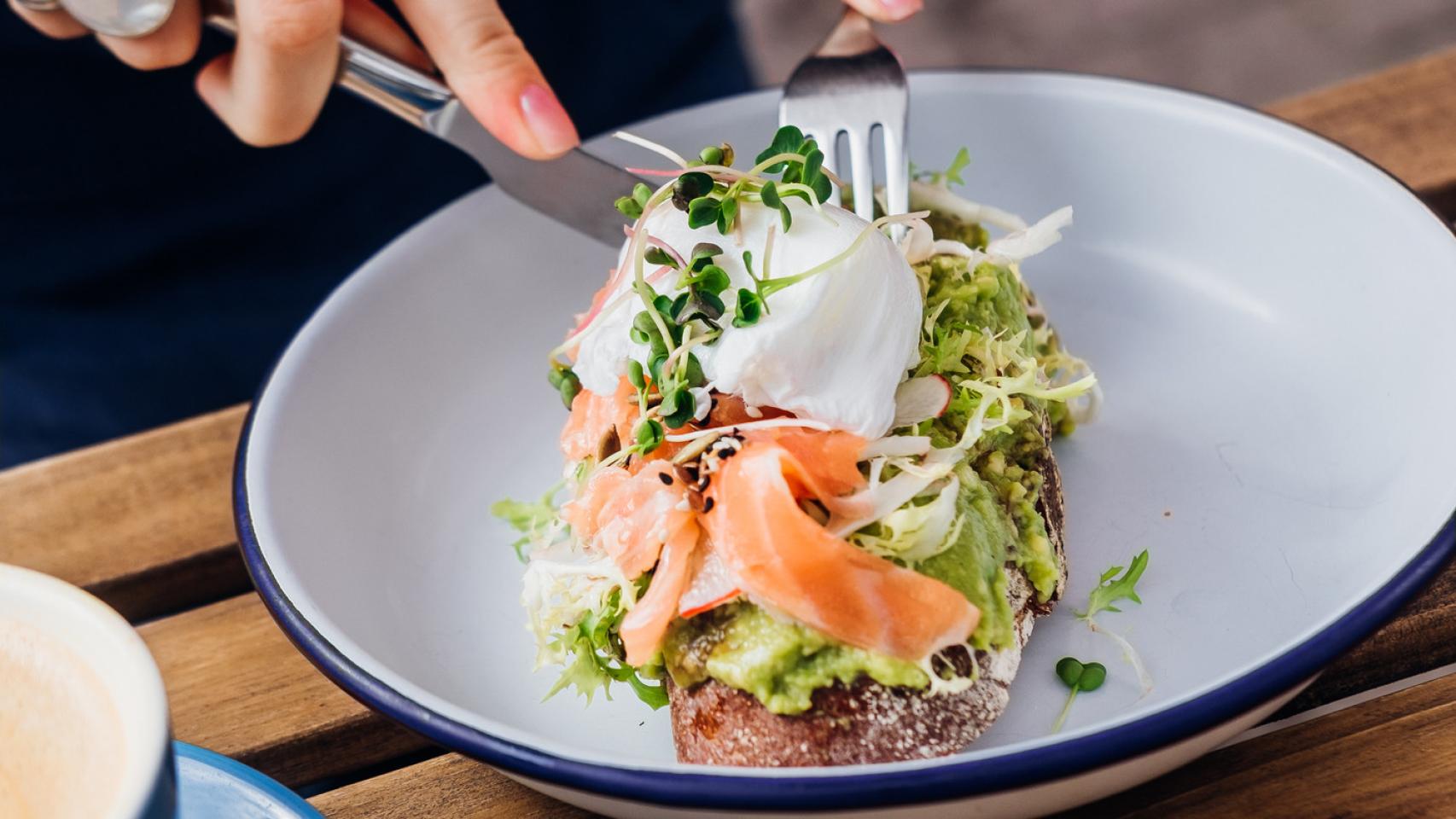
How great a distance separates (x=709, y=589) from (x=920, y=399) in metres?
0.44

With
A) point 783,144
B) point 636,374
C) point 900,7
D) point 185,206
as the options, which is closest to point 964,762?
point 636,374

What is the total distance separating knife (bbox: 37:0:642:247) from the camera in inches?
87.7

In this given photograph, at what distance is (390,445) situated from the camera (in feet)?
7.68

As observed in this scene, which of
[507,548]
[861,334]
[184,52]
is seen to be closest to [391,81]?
[184,52]

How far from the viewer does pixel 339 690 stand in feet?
6.18

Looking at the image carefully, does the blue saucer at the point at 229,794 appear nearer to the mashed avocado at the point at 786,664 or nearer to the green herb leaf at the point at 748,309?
the mashed avocado at the point at 786,664

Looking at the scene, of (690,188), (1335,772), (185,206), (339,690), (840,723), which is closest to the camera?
(1335,772)

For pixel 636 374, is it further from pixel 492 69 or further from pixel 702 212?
pixel 492 69

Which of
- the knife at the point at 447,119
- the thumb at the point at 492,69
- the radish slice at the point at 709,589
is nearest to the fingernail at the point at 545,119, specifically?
the thumb at the point at 492,69

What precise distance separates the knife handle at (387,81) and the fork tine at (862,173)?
2.44ft

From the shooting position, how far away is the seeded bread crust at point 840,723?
1563mm

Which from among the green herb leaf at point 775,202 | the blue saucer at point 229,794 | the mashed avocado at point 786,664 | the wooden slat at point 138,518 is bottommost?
the wooden slat at point 138,518

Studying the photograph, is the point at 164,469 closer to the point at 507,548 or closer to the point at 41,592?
the point at 507,548

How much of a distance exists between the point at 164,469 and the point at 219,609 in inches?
19.8
